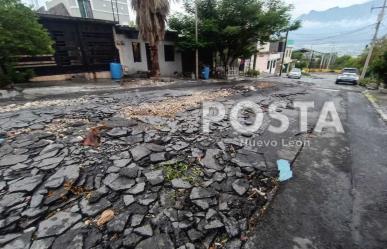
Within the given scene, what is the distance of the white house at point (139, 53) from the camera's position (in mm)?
13406

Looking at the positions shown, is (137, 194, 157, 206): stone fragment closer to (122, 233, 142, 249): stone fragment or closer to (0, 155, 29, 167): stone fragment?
(122, 233, 142, 249): stone fragment

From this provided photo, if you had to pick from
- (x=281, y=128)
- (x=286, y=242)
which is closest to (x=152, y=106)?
(x=281, y=128)

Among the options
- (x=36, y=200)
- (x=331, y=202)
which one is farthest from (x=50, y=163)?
(x=331, y=202)

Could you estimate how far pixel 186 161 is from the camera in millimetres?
3553

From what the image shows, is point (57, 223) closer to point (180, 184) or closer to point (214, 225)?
point (180, 184)

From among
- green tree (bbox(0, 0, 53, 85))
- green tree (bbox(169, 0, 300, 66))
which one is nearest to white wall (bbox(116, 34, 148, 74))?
green tree (bbox(169, 0, 300, 66))

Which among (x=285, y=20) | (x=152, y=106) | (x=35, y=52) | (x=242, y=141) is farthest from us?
(x=285, y=20)

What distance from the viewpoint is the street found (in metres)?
2.24

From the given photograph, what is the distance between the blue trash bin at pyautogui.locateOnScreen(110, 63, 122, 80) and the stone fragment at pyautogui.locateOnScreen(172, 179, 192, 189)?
11.4 meters

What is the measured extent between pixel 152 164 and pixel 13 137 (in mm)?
3099

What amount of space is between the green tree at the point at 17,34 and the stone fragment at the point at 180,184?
8667 millimetres

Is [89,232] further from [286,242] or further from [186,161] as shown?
[286,242]

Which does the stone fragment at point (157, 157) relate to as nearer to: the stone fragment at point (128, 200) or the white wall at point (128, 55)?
the stone fragment at point (128, 200)

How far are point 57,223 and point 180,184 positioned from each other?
1570 millimetres
